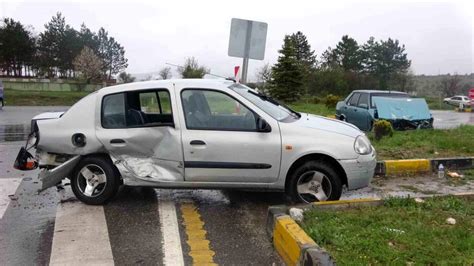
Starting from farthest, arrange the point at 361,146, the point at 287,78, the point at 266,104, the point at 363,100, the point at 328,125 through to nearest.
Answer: the point at 287,78 → the point at 363,100 → the point at 266,104 → the point at 328,125 → the point at 361,146

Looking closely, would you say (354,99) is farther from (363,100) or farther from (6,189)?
(6,189)

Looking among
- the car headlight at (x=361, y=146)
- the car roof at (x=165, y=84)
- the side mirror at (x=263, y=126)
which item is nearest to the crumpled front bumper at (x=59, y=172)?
the car roof at (x=165, y=84)

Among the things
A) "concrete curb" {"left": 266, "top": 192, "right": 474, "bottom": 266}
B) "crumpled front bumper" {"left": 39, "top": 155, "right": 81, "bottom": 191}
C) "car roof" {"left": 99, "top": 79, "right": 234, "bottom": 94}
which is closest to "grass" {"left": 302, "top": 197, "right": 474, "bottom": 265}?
"concrete curb" {"left": 266, "top": 192, "right": 474, "bottom": 266}

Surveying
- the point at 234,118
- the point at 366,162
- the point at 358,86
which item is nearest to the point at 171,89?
the point at 234,118

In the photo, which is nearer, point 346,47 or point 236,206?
point 236,206

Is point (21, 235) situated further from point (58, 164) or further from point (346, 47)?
point (346, 47)

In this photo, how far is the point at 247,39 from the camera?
10.2 meters

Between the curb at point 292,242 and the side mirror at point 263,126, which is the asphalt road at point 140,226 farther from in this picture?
the side mirror at point 263,126

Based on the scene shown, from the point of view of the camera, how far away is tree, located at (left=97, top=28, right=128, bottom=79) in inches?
3098

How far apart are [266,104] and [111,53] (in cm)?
7889

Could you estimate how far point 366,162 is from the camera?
573 centimetres

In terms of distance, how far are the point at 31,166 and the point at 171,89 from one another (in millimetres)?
2344

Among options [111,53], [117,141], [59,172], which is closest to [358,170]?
[117,141]

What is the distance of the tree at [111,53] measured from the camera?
78688 mm
